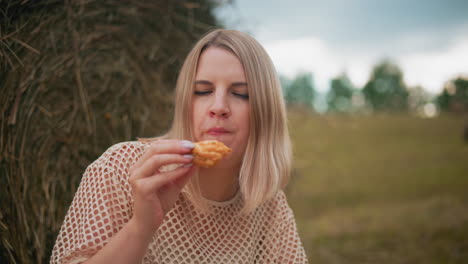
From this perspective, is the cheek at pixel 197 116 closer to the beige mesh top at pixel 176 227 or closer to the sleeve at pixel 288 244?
the beige mesh top at pixel 176 227

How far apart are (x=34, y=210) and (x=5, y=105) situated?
45cm

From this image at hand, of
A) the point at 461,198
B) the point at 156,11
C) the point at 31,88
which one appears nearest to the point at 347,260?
the point at 461,198

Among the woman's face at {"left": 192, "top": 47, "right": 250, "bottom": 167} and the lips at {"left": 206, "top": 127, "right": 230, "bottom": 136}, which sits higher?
the woman's face at {"left": 192, "top": 47, "right": 250, "bottom": 167}

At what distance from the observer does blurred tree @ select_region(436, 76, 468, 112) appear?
9.89m

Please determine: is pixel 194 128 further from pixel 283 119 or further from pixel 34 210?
pixel 34 210

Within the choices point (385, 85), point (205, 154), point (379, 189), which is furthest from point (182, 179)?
point (385, 85)

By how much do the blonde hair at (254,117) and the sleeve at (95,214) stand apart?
0.95 feet

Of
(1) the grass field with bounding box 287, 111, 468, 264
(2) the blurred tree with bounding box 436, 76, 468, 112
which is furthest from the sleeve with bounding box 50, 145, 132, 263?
(2) the blurred tree with bounding box 436, 76, 468, 112

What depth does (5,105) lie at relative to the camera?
4.36ft

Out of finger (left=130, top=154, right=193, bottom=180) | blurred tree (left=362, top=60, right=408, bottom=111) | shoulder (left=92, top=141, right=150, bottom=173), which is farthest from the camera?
blurred tree (left=362, top=60, right=408, bottom=111)

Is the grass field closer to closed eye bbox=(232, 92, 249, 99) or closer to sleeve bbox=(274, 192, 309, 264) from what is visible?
sleeve bbox=(274, 192, 309, 264)

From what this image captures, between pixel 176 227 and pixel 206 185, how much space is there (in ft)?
0.69

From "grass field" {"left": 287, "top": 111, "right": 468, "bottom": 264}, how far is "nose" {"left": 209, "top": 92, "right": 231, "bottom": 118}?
78 centimetres

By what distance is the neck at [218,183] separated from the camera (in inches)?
57.1
